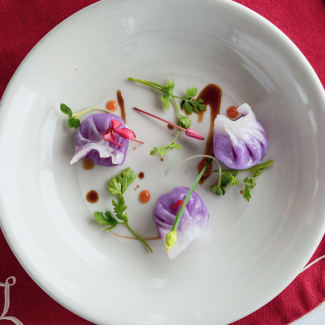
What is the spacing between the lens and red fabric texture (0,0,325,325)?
4.94ft

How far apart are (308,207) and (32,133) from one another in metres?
1.01

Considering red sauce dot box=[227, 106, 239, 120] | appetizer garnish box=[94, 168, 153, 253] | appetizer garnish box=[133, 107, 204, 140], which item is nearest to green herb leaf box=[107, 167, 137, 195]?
appetizer garnish box=[94, 168, 153, 253]

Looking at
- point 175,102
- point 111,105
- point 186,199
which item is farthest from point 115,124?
point 186,199

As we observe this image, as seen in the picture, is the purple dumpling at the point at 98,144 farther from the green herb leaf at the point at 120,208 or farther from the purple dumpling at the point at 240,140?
the purple dumpling at the point at 240,140

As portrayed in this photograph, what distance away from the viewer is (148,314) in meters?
1.42

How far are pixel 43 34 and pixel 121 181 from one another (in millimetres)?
615

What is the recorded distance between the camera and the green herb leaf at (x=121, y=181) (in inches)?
57.5

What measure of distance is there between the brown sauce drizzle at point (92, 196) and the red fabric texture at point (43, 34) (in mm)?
353

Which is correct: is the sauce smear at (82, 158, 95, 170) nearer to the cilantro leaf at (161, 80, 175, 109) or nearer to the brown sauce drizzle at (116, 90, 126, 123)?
the brown sauce drizzle at (116, 90, 126, 123)

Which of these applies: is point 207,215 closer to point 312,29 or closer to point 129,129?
point 129,129

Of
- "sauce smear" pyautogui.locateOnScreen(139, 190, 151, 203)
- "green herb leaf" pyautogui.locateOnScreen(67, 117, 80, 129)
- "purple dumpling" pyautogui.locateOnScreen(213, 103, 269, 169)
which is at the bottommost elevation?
"sauce smear" pyautogui.locateOnScreen(139, 190, 151, 203)

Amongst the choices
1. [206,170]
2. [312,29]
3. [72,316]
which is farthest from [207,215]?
[312,29]

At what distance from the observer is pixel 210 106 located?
1.54m

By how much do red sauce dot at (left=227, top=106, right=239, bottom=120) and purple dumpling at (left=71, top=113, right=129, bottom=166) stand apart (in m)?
0.40
